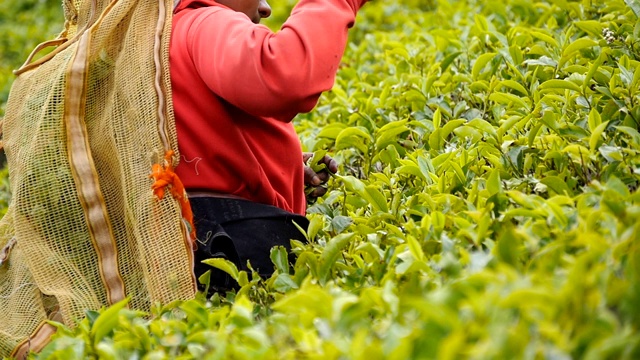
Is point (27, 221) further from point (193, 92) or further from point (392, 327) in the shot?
point (392, 327)

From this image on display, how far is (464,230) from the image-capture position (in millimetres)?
2027

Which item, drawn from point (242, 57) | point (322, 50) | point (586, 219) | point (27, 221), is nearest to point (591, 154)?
point (586, 219)

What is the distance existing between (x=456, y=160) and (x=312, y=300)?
3.88 ft

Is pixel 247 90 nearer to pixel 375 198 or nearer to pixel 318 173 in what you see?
pixel 375 198

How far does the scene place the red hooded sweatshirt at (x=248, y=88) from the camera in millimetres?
2332

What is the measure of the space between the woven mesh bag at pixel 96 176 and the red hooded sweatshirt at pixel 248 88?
80 mm

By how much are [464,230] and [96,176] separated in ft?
3.51

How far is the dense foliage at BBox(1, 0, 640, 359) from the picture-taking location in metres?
1.44

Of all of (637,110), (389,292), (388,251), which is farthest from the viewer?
(637,110)

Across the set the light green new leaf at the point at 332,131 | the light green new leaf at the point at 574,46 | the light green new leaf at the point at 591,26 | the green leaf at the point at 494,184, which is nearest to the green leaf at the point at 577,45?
the light green new leaf at the point at 574,46

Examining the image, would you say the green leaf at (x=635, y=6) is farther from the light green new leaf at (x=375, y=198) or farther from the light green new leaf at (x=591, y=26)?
A: the light green new leaf at (x=375, y=198)

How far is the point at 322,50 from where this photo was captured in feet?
7.77

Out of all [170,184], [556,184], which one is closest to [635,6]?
[556,184]

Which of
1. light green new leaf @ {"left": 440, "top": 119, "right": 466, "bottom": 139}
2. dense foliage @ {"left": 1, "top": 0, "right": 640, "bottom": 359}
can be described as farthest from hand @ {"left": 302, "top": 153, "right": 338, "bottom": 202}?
light green new leaf @ {"left": 440, "top": 119, "right": 466, "bottom": 139}
